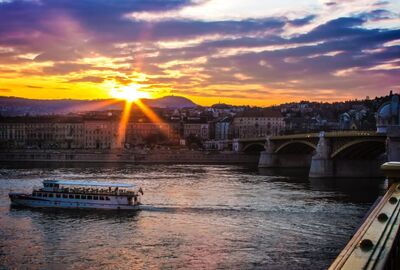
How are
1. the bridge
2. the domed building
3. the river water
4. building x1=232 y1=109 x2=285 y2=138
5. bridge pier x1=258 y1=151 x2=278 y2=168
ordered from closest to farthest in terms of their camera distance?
the river water, the bridge, the domed building, bridge pier x1=258 y1=151 x2=278 y2=168, building x1=232 y1=109 x2=285 y2=138

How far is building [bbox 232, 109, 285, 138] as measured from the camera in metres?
143

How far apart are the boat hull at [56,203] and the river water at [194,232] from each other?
81 cm

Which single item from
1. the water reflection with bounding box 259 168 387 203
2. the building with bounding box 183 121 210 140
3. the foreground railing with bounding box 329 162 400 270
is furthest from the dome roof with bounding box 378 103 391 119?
the building with bounding box 183 121 210 140

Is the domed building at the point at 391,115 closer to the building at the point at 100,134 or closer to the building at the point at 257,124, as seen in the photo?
the building at the point at 100,134

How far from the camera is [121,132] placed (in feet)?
428

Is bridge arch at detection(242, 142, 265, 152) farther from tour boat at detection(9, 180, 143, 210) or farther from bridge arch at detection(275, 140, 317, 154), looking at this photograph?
tour boat at detection(9, 180, 143, 210)

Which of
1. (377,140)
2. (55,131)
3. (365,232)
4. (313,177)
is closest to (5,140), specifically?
(55,131)

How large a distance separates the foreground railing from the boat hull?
29.2 metres

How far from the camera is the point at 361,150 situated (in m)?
54.4

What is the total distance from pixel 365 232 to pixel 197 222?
23441mm

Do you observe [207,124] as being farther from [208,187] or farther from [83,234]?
[83,234]

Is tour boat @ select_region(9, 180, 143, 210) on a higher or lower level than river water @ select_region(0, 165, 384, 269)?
higher

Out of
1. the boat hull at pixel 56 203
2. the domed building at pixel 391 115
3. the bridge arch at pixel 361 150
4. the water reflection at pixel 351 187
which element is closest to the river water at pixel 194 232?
the water reflection at pixel 351 187

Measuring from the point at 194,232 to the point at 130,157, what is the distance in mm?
70101
